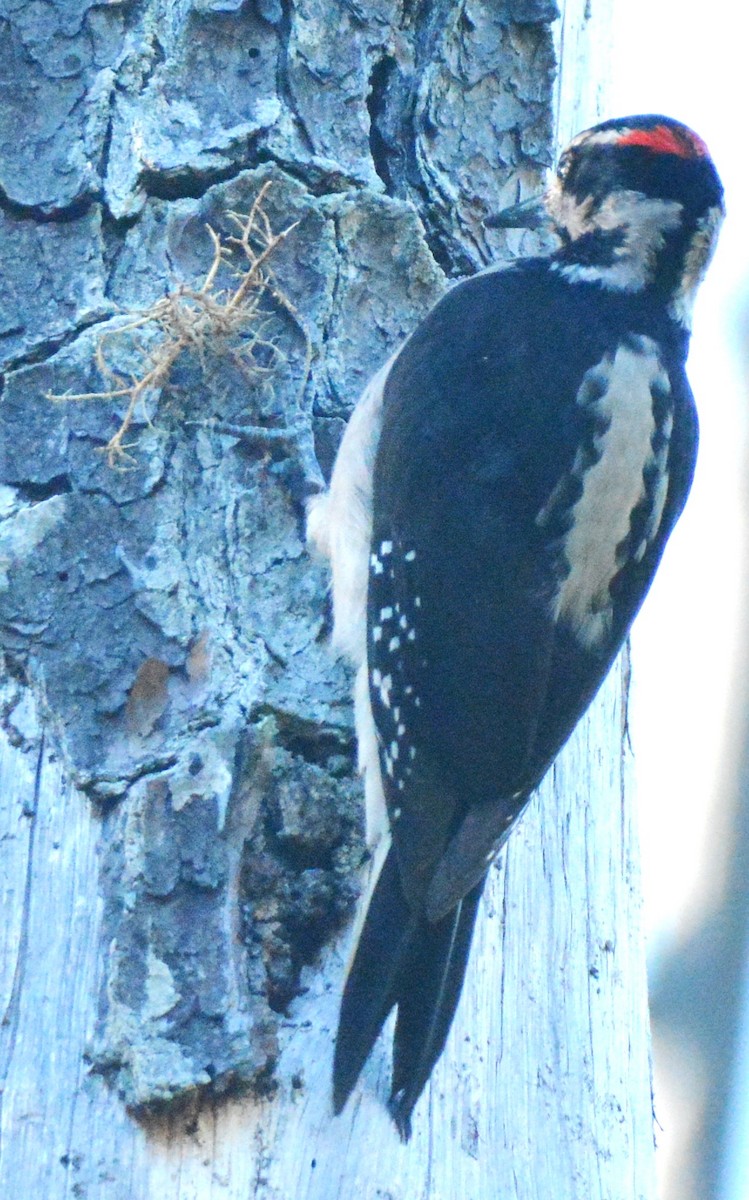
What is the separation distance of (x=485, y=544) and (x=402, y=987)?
626 mm

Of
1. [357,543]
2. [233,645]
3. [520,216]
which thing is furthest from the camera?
[520,216]

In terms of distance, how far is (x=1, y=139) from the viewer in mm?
2393

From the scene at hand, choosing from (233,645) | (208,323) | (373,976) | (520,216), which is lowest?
(373,976)

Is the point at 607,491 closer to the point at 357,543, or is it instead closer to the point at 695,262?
the point at 357,543

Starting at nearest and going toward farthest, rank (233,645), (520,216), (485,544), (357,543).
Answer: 1. (233,645)
2. (485,544)
3. (357,543)
4. (520,216)

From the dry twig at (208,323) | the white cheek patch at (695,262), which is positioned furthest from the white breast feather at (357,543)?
the white cheek patch at (695,262)

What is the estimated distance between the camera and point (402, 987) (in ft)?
6.67

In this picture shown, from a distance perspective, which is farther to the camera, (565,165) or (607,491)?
(565,165)

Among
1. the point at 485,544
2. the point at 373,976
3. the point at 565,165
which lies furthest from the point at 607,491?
the point at 373,976

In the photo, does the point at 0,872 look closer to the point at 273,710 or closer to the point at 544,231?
the point at 273,710

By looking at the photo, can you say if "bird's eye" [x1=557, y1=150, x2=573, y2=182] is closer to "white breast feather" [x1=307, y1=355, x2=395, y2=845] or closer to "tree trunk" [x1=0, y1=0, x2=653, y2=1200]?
"tree trunk" [x1=0, y1=0, x2=653, y2=1200]

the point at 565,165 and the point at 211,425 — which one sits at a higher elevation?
the point at 565,165

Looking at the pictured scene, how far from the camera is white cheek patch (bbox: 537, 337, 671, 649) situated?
2.27 metres

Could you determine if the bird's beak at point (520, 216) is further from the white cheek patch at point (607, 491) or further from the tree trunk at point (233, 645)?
the white cheek patch at point (607, 491)
